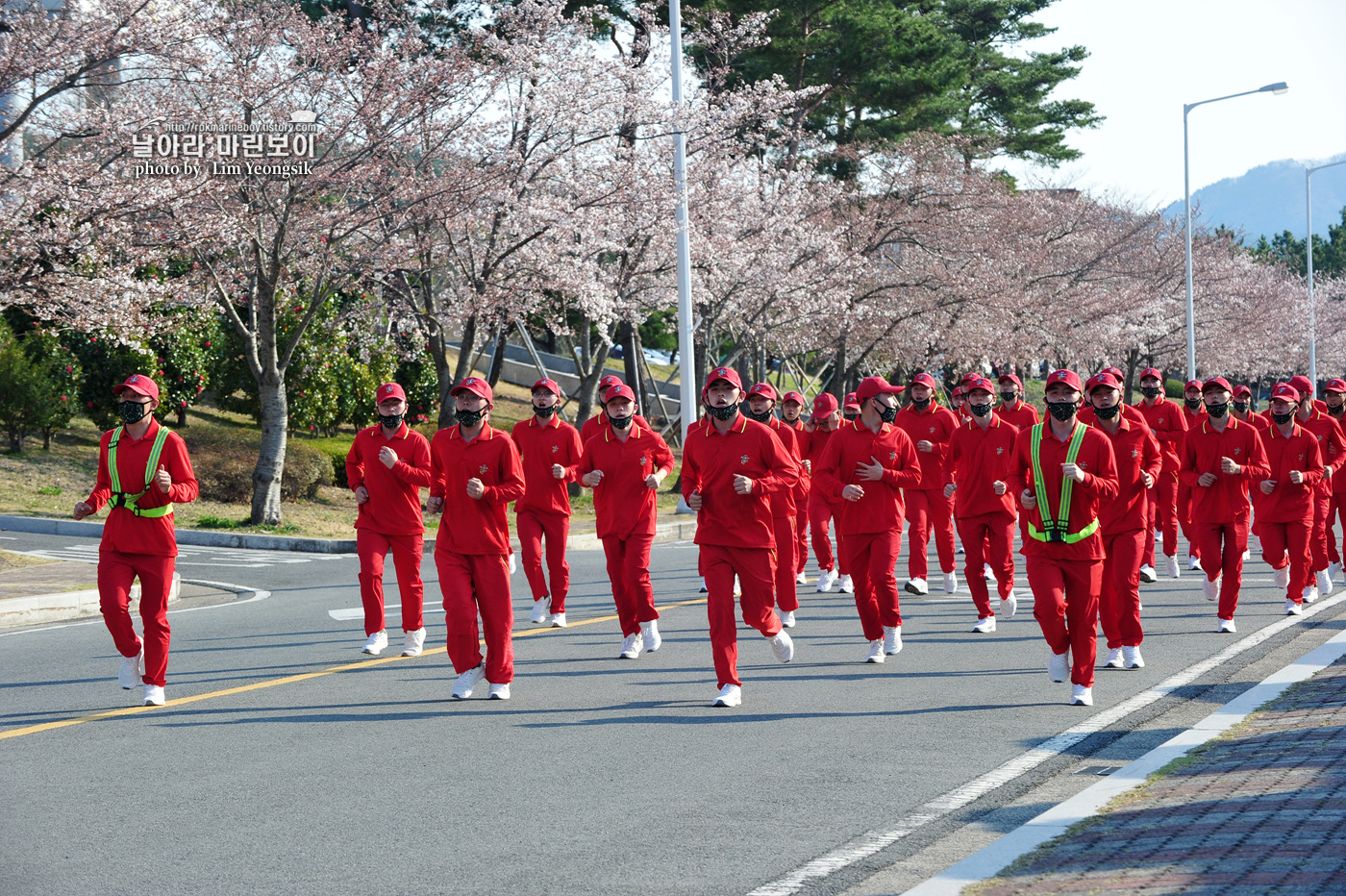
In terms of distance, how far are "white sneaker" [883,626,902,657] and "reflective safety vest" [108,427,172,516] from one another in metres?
4.89

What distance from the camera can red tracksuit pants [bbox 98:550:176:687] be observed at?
8.12 metres

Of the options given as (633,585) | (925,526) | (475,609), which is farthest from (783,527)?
(475,609)

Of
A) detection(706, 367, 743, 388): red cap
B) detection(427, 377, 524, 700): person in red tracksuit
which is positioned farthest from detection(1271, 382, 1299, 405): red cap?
detection(427, 377, 524, 700): person in red tracksuit

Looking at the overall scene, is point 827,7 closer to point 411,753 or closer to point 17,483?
point 17,483

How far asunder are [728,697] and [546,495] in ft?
12.5

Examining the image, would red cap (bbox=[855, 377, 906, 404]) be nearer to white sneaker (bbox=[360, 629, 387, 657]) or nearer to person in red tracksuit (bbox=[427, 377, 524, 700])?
person in red tracksuit (bbox=[427, 377, 524, 700])

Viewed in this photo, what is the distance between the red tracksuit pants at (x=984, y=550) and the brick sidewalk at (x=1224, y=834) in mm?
4185

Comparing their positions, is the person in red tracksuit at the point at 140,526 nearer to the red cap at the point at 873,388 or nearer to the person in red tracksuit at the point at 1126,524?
the red cap at the point at 873,388

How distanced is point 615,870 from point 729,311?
2447 centimetres

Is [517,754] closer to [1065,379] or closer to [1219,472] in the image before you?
[1065,379]

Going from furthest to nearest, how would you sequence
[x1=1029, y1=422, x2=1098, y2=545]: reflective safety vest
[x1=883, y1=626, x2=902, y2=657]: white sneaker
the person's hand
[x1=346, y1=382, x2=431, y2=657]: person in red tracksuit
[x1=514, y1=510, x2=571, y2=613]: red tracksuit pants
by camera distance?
[x1=514, y1=510, x2=571, y2=613]: red tracksuit pants → [x1=346, y1=382, x2=431, y2=657]: person in red tracksuit → [x1=883, y1=626, x2=902, y2=657]: white sneaker → the person's hand → [x1=1029, y1=422, x2=1098, y2=545]: reflective safety vest

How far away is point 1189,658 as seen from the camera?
9281 millimetres

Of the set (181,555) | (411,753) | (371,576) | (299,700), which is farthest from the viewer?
(181,555)

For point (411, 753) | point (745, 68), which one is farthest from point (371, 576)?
point (745, 68)
